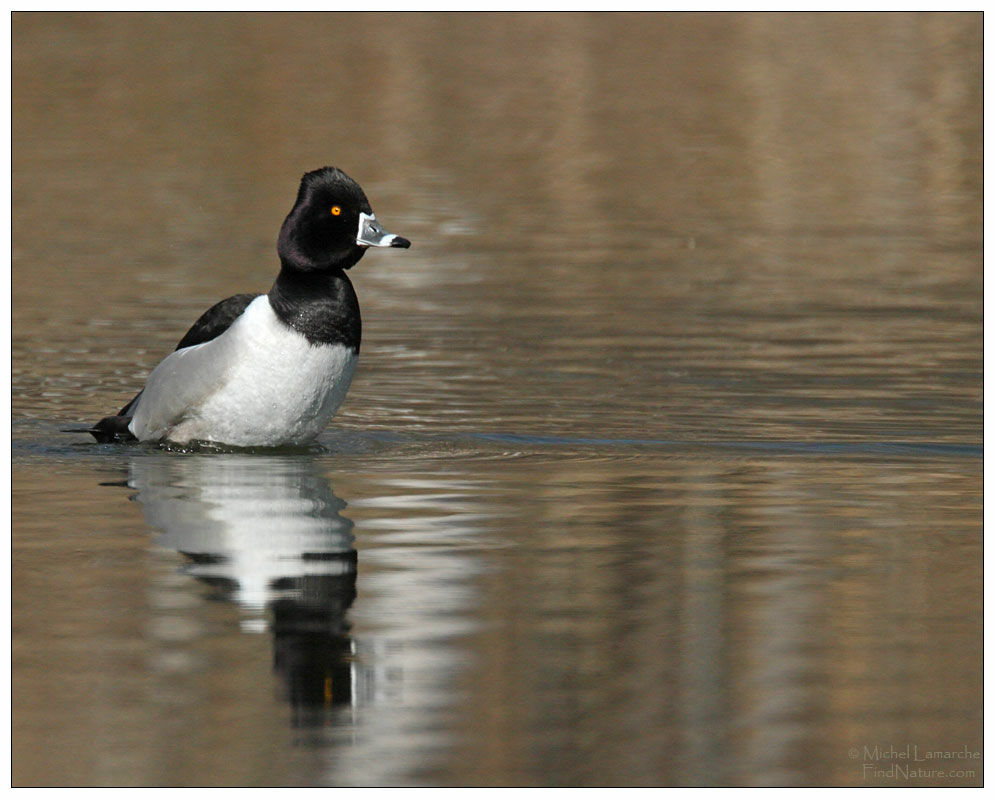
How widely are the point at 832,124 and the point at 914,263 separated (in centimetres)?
1147

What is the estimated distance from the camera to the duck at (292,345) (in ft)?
33.5

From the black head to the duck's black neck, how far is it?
2.5 inches

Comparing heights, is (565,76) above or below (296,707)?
above

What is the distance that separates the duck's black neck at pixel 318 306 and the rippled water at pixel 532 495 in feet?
2.15

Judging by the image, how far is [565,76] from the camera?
35.9 m

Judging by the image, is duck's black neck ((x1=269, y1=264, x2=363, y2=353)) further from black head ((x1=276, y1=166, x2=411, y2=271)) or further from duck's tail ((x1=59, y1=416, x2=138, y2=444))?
duck's tail ((x1=59, y1=416, x2=138, y2=444))

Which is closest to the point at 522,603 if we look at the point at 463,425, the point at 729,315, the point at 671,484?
the point at 671,484

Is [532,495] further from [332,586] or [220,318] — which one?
[332,586]

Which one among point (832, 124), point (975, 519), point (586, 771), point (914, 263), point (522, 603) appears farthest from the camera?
point (832, 124)

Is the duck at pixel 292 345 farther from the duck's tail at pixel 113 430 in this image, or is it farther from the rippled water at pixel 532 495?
the duck's tail at pixel 113 430

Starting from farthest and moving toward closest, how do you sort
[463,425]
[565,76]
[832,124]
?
[565,76] → [832,124] → [463,425]

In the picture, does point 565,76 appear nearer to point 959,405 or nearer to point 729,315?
point 729,315

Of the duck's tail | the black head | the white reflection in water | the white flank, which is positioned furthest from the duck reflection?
the black head

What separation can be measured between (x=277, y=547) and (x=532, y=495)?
164 centimetres
